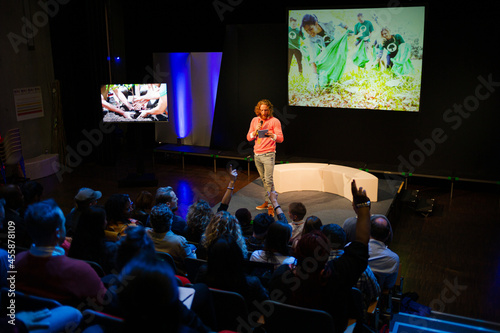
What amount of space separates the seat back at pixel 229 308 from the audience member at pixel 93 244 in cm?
90

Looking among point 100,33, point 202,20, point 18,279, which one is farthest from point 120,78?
point 18,279

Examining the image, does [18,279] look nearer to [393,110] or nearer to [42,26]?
[393,110]

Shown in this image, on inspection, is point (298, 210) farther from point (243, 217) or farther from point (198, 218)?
point (198, 218)

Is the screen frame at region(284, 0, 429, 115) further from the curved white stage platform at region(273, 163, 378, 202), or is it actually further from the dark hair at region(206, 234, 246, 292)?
the dark hair at region(206, 234, 246, 292)

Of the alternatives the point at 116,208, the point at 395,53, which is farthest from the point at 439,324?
the point at 395,53

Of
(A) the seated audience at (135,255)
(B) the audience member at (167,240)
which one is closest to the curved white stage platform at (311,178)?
(B) the audience member at (167,240)

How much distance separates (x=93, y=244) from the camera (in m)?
3.18

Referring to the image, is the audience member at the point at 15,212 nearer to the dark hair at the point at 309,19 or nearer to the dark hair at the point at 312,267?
the dark hair at the point at 312,267

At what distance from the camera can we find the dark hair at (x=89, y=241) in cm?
312

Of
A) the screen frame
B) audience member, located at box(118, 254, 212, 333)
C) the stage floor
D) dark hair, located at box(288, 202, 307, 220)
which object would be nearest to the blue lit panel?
the screen frame

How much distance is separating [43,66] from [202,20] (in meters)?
3.16

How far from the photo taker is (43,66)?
350 inches

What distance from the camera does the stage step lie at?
3.55 metres

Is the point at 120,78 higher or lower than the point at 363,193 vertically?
higher
